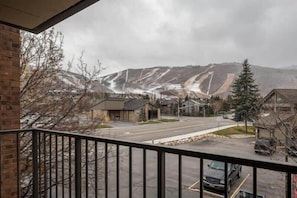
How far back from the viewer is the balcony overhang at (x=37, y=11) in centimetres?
187

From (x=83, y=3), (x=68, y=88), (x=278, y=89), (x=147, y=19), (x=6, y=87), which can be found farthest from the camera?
(x=147, y=19)

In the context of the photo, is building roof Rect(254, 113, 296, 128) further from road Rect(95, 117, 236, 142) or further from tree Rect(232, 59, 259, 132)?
road Rect(95, 117, 236, 142)

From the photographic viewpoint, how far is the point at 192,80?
6.22 metres

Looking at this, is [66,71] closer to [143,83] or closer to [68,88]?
[68,88]

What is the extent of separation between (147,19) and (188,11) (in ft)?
5.15

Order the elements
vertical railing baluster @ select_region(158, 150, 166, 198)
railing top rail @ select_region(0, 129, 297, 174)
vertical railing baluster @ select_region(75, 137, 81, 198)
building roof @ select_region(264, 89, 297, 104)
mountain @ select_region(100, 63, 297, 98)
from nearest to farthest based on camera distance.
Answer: railing top rail @ select_region(0, 129, 297, 174)
vertical railing baluster @ select_region(158, 150, 166, 198)
vertical railing baluster @ select_region(75, 137, 81, 198)
building roof @ select_region(264, 89, 297, 104)
mountain @ select_region(100, 63, 297, 98)

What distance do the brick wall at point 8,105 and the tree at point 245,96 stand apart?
12.6 ft

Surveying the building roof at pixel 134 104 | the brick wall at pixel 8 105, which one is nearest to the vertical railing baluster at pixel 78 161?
the brick wall at pixel 8 105

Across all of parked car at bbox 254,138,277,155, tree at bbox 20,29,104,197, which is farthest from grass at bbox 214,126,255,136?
tree at bbox 20,29,104,197

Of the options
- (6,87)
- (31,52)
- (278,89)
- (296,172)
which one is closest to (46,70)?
(31,52)

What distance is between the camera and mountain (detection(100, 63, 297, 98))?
5.04m

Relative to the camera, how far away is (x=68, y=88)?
18.1 ft

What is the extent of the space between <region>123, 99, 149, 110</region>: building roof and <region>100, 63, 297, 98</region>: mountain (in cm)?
25

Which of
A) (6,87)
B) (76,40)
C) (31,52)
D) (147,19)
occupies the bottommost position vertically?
(6,87)
